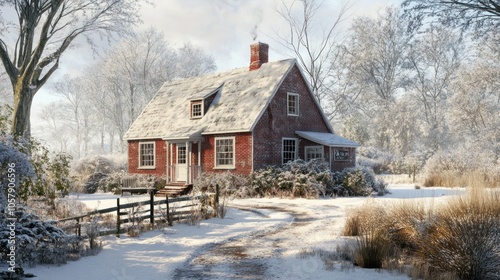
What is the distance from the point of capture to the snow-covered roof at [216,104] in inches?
927

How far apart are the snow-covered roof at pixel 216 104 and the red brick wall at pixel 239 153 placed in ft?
1.57

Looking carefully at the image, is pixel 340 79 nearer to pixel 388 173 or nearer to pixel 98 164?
pixel 388 173

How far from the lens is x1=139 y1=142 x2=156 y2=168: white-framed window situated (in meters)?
27.2

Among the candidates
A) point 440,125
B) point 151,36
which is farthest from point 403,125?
point 151,36

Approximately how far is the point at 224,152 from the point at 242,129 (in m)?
1.98

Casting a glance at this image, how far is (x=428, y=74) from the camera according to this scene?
4281 cm

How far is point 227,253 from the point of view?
9477 millimetres

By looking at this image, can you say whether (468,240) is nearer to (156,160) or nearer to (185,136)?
(185,136)

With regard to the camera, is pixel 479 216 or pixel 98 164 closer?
pixel 479 216

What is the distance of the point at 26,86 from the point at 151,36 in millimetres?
27864

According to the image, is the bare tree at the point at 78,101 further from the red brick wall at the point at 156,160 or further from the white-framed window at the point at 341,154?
the white-framed window at the point at 341,154

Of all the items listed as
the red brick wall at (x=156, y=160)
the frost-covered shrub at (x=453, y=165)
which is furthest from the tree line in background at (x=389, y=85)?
the red brick wall at (x=156, y=160)

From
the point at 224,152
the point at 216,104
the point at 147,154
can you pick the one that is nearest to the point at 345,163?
the point at 224,152

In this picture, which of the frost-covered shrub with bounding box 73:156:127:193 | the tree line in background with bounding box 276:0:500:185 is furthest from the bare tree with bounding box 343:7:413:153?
the frost-covered shrub with bounding box 73:156:127:193
